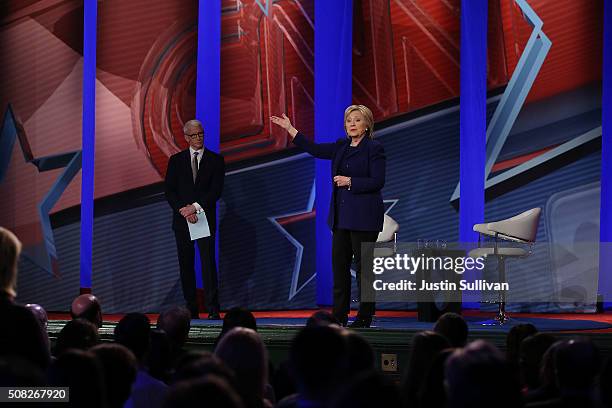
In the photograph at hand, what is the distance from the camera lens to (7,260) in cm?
221

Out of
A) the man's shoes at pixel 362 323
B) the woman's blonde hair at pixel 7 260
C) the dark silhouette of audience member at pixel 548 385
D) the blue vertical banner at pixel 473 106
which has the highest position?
the blue vertical banner at pixel 473 106

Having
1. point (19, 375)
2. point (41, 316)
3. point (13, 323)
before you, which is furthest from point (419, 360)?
point (41, 316)

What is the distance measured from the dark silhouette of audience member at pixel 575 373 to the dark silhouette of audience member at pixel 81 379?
3.28 ft

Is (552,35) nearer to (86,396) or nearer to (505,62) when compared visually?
(505,62)

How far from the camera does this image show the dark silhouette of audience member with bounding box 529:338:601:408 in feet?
6.72

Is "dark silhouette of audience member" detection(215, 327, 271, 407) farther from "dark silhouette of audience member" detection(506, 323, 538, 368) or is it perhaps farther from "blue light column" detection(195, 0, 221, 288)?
"blue light column" detection(195, 0, 221, 288)

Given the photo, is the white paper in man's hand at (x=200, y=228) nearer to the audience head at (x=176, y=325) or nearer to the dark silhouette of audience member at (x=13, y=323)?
the audience head at (x=176, y=325)

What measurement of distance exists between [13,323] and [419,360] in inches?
41.7

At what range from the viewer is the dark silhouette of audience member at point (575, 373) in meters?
2.05

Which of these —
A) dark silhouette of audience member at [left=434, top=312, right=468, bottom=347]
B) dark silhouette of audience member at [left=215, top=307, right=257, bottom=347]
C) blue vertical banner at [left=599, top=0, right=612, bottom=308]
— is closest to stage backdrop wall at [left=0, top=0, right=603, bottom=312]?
blue vertical banner at [left=599, top=0, right=612, bottom=308]

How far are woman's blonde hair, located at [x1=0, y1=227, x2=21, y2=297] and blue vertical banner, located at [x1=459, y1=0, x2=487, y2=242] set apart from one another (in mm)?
5060

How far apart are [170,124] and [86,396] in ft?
17.9

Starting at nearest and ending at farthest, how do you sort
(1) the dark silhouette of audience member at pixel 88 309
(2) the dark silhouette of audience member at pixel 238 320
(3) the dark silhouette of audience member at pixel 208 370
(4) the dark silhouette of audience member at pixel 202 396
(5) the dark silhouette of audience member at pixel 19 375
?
1. (4) the dark silhouette of audience member at pixel 202 396
2. (5) the dark silhouette of audience member at pixel 19 375
3. (3) the dark silhouette of audience member at pixel 208 370
4. (2) the dark silhouette of audience member at pixel 238 320
5. (1) the dark silhouette of audience member at pixel 88 309

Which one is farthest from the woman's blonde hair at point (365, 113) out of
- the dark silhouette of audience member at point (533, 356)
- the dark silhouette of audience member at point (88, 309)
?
the dark silhouette of audience member at point (533, 356)
